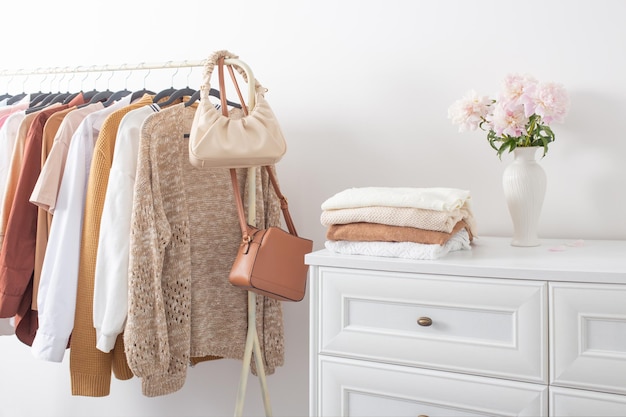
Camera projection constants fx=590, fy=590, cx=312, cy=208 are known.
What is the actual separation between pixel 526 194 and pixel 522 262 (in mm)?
322

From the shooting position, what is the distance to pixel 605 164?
1.68m

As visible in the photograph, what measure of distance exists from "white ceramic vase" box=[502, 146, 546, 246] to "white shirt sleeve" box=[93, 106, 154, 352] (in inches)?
40.7

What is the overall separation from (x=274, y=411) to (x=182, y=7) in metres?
1.54

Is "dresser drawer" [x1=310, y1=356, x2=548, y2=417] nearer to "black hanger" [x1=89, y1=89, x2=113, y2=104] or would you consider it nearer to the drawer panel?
the drawer panel

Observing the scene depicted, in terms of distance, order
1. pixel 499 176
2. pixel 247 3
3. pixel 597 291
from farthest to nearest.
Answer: pixel 247 3 → pixel 499 176 → pixel 597 291

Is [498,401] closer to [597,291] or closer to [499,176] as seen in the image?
[597,291]

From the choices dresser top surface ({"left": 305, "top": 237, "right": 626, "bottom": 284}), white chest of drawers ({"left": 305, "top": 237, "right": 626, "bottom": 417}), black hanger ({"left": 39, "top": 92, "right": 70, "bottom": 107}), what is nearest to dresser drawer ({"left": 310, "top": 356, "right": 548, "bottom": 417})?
white chest of drawers ({"left": 305, "top": 237, "right": 626, "bottom": 417})

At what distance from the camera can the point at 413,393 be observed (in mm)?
1324

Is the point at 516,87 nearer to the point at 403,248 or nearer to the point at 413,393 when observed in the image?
the point at 403,248

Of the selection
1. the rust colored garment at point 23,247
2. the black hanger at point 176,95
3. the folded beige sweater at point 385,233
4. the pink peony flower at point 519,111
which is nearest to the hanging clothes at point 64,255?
the rust colored garment at point 23,247

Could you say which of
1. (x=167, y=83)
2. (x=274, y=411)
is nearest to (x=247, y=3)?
A: (x=167, y=83)

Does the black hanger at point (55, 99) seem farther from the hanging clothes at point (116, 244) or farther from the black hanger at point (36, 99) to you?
the hanging clothes at point (116, 244)

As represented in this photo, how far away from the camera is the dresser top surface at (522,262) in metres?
1.19

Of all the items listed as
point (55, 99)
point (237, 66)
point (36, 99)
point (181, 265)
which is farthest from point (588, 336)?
point (36, 99)
